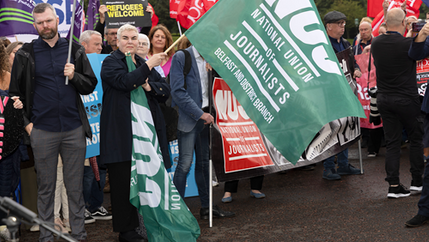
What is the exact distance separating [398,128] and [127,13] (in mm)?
4612

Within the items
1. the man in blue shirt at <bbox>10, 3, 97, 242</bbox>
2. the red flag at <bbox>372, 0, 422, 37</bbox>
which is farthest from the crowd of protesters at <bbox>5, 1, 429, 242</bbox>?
the red flag at <bbox>372, 0, 422, 37</bbox>

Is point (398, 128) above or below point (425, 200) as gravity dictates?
above

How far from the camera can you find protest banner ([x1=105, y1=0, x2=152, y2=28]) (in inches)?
299

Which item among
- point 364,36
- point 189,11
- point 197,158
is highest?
point 189,11

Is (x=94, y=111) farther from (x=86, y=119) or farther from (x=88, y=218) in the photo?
(x=88, y=218)

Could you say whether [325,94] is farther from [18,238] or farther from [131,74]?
[18,238]

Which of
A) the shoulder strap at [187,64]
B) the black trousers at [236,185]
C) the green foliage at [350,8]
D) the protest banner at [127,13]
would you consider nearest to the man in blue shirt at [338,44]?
the black trousers at [236,185]

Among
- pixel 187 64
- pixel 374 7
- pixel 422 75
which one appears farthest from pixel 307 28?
pixel 374 7

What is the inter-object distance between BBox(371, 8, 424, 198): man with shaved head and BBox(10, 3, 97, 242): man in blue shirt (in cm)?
380

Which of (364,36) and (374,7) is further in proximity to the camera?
(374,7)

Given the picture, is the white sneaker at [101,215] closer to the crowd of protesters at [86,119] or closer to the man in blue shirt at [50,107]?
the crowd of protesters at [86,119]

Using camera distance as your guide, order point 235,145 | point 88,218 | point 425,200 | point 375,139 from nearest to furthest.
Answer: point 425,200
point 235,145
point 88,218
point 375,139

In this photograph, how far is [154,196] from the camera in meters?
4.58

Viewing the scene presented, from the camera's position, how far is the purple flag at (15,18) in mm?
8102
